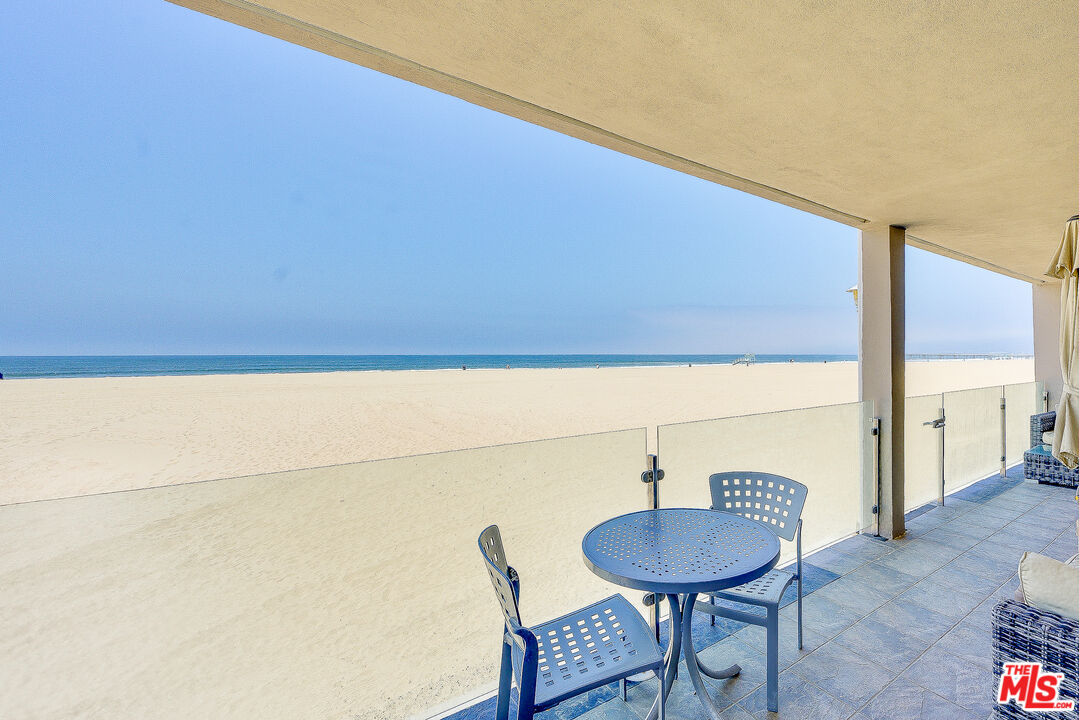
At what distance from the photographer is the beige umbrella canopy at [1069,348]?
2793 millimetres

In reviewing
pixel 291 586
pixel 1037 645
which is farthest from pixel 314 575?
pixel 1037 645

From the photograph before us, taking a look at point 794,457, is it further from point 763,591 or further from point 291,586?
point 291,586

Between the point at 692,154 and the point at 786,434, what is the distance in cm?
196

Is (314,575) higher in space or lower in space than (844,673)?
higher

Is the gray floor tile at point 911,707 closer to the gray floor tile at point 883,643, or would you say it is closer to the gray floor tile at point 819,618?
Answer: the gray floor tile at point 883,643

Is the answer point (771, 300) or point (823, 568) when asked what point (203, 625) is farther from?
point (771, 300)

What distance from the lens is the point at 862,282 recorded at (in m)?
3.74

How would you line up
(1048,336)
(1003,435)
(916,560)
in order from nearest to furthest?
(916,560) → (1003,435) → (1048,336)

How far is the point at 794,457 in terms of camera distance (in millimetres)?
3121

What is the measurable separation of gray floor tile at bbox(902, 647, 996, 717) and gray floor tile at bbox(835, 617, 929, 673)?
40mm

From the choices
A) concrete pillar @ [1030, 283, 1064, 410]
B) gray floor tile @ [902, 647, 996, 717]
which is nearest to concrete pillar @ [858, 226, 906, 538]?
gray floor tile @ [902, 647, 996, 717]

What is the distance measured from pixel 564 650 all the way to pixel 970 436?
17.2ft

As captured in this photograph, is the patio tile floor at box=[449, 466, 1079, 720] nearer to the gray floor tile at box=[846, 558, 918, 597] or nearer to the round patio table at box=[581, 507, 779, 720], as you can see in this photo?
the gray floor tile at box=[846, 558, 918, 597]

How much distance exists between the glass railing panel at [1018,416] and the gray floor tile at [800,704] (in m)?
5.17
